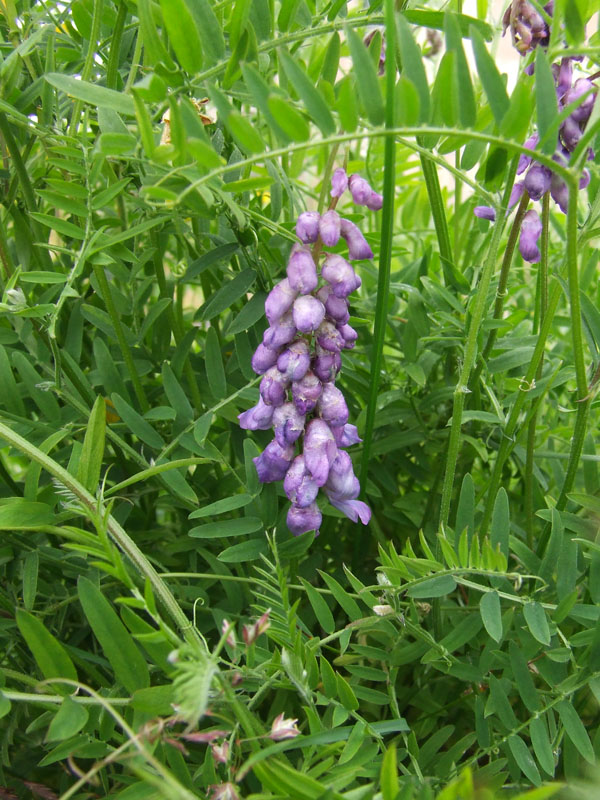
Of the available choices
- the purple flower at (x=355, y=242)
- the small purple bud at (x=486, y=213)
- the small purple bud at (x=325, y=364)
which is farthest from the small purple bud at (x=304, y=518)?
the small purple bud at (x=486, y=213)

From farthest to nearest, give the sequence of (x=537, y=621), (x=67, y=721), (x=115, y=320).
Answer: (x=115, y=320) → (x=537, y=621) → (x=67, y=721)

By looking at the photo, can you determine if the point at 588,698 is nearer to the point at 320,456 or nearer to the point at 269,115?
the point at 320,456

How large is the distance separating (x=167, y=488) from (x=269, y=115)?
403mm

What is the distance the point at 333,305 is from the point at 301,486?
152 mm

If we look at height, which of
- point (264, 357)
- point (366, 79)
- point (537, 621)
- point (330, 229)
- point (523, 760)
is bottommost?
point (523, 760)

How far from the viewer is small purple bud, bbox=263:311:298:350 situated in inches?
23.6

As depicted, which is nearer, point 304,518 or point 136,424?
point 304,518

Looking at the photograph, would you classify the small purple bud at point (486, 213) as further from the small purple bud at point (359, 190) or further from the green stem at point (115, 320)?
the green stem at point (115, 320)

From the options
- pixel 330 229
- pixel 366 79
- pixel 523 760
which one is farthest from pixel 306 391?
pixel 523 760

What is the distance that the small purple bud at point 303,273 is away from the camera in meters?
0.57

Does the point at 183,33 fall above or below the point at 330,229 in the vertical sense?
above

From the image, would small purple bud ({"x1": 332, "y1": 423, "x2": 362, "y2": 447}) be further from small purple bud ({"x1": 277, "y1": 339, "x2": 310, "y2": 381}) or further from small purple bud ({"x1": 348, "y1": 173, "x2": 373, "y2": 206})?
small purple bud ({"x1": 348, "y1": 173, "x2": 373, "y2": 206})

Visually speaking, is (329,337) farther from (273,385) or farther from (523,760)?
(523,760)

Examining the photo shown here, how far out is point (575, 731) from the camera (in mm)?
618
